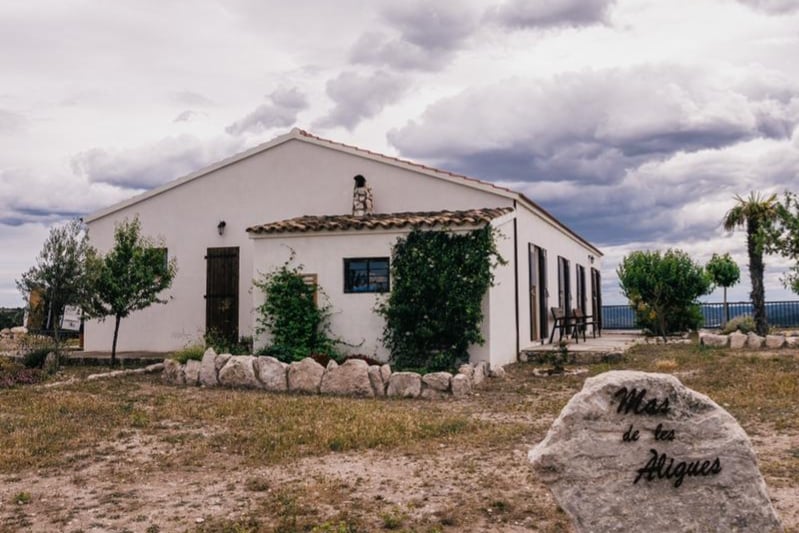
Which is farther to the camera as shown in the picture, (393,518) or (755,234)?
(755,234)

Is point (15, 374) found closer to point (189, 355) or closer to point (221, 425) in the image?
point (189, 355)

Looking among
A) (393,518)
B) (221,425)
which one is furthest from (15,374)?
(393,518)

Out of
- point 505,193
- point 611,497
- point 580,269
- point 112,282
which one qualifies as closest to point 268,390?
point 112,282

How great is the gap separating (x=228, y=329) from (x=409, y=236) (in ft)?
19.2

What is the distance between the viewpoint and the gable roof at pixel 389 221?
45.1 feet

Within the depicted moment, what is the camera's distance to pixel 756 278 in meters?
22.3

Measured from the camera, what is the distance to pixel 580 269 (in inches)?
971

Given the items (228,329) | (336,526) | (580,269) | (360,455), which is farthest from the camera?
(580,269)

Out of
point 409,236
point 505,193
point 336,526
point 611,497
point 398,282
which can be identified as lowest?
point 336,526

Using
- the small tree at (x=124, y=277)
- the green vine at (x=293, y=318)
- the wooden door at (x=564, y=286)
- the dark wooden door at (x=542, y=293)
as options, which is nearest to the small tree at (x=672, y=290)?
the wooden door at (x=564, y=286)

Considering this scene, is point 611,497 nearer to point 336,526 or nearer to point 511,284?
point 336,526

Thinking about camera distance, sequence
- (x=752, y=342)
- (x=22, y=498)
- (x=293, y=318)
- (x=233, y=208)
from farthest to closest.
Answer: (x=752, y=342), (x=233, y=208), (x=293, y=318), (x=22, y=498)

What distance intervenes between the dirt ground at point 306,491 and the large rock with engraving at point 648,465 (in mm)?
990

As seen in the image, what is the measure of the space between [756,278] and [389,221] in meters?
14.4
